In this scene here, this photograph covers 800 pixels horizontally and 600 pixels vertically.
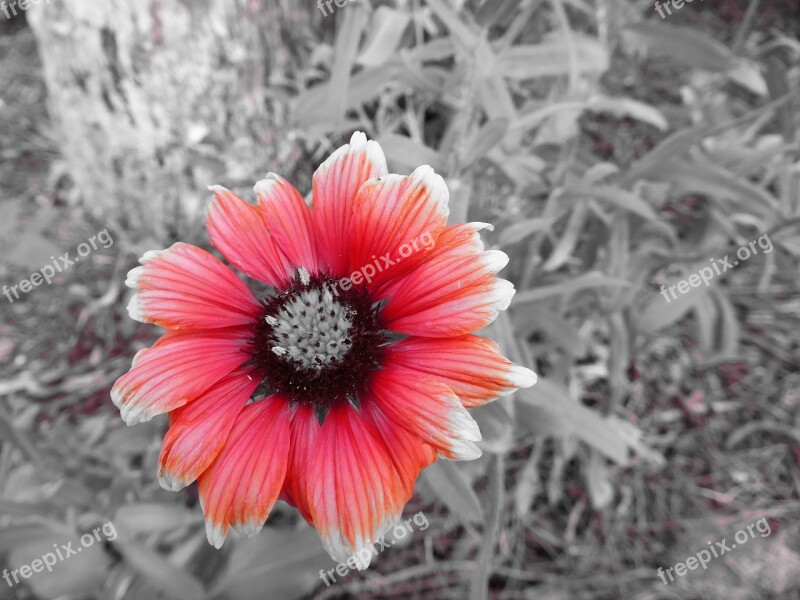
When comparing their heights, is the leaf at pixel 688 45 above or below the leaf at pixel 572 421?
above

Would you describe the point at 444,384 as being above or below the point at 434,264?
below

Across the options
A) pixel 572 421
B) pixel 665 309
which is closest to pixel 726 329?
pixel 665 309

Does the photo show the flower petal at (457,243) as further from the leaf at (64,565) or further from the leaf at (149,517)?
the leaf at (64,565)

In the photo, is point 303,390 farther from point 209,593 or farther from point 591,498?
point 591,498

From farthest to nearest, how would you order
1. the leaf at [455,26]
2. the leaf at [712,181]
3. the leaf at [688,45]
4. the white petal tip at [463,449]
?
the leaf at [688,45] → the leaf at [712,181] → the leaf at [455,26] → the white petal tip at [463,449]

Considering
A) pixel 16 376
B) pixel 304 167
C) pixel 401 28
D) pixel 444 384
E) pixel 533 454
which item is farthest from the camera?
pixel 16 376

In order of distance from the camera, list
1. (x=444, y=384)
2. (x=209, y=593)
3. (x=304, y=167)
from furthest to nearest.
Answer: (x=304, y=167) < (x=209, y=593) < (x=444, y=384)

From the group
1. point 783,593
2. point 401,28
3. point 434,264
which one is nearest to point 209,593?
point 434,264

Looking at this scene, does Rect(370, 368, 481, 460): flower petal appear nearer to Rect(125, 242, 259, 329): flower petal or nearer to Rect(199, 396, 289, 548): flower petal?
Rect(199, 396, 289, 548): flower petal

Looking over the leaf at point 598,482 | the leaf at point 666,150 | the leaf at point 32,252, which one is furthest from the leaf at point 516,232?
the leaf at point 32,252
